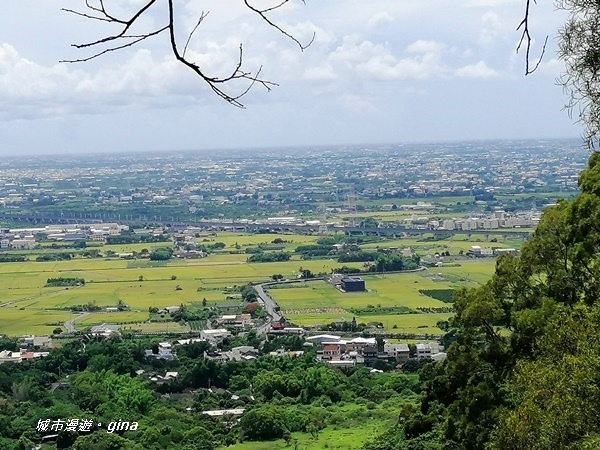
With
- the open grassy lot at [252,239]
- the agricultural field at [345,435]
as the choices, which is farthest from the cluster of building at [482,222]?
the agricultural field at [345,435]

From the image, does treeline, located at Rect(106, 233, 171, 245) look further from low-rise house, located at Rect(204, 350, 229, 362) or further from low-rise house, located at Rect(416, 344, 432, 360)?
low-rise house, located at Rect(416, 344, 432, 360)

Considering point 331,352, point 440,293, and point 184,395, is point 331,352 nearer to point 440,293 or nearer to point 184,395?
point 184,395

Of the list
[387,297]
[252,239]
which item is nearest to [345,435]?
[387,297]

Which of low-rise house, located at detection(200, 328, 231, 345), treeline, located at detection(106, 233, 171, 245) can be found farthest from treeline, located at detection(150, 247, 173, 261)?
low-rise house, located at detection(200, 328, 231, 345)

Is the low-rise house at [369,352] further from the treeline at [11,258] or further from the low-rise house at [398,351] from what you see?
the treeline at [11,258]

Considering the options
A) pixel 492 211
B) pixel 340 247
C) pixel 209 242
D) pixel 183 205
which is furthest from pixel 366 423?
pixel 183 205

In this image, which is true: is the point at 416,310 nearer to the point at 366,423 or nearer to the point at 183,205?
the point at 366,423
